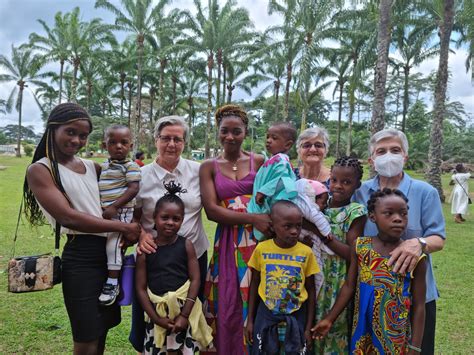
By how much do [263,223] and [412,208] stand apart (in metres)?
1.00

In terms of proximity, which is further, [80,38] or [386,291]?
[80,38]

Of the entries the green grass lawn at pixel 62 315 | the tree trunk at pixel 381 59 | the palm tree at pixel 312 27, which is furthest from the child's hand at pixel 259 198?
the palm tree at pixel 312 27

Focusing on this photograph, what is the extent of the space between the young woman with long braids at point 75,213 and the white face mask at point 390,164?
5.85 feet

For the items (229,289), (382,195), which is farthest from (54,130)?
(382,195)

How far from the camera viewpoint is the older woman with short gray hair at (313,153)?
289 centimetres

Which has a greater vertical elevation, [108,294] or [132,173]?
[132,173]

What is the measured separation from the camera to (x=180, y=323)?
261 centimetres

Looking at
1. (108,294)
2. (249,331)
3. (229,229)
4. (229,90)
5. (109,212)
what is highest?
(229,90)

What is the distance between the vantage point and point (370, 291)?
7.57 feet

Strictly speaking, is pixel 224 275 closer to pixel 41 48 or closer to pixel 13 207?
pixel 13 207

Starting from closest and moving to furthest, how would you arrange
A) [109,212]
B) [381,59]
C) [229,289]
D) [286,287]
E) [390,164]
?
[286,287] < [390,164] < [109,212] < [229,289] < [381,59]

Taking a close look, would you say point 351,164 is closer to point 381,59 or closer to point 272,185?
point 272,185

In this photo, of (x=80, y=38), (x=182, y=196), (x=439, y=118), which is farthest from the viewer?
(x=80, y=38)

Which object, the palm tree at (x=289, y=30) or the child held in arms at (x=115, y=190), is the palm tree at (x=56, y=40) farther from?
the child held in arms at (x=115, y=190)
